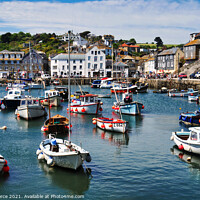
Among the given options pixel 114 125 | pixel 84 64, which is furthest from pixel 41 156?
pixel 84 64

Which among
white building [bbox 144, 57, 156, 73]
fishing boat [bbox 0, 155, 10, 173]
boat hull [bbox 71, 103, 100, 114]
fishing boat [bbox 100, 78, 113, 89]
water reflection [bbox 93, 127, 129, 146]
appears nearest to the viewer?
fishing boat [bbox 0, 155, 10, 173]

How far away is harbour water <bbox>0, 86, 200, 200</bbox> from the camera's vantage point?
19.2 metres

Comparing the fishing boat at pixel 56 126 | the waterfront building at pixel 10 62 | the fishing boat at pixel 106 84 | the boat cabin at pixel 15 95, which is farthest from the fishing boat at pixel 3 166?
the waterfront building at pixel 10 62

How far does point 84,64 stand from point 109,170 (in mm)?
101010

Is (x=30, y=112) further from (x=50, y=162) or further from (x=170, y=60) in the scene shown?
(x=170, y=60)

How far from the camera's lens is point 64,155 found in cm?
2092

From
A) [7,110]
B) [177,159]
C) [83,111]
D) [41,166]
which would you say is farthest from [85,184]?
[7,110]

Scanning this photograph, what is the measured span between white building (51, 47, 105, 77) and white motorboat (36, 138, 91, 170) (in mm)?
98258

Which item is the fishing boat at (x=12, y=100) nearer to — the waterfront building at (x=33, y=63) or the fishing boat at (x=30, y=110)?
the fishing boat at (x=30, y=110)

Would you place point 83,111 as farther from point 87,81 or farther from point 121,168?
point 87,81

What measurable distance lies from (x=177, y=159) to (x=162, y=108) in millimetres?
29041

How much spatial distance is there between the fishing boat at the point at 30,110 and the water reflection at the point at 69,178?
20.0 m

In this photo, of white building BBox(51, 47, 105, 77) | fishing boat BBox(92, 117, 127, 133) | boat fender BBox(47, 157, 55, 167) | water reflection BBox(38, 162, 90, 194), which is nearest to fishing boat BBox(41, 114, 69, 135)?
fishing boat BBox(92, 117, 127, 133)

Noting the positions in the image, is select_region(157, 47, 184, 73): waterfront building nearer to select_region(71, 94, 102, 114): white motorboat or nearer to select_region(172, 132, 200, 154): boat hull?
select_region(71, 94, 102, 114): white motorboat
